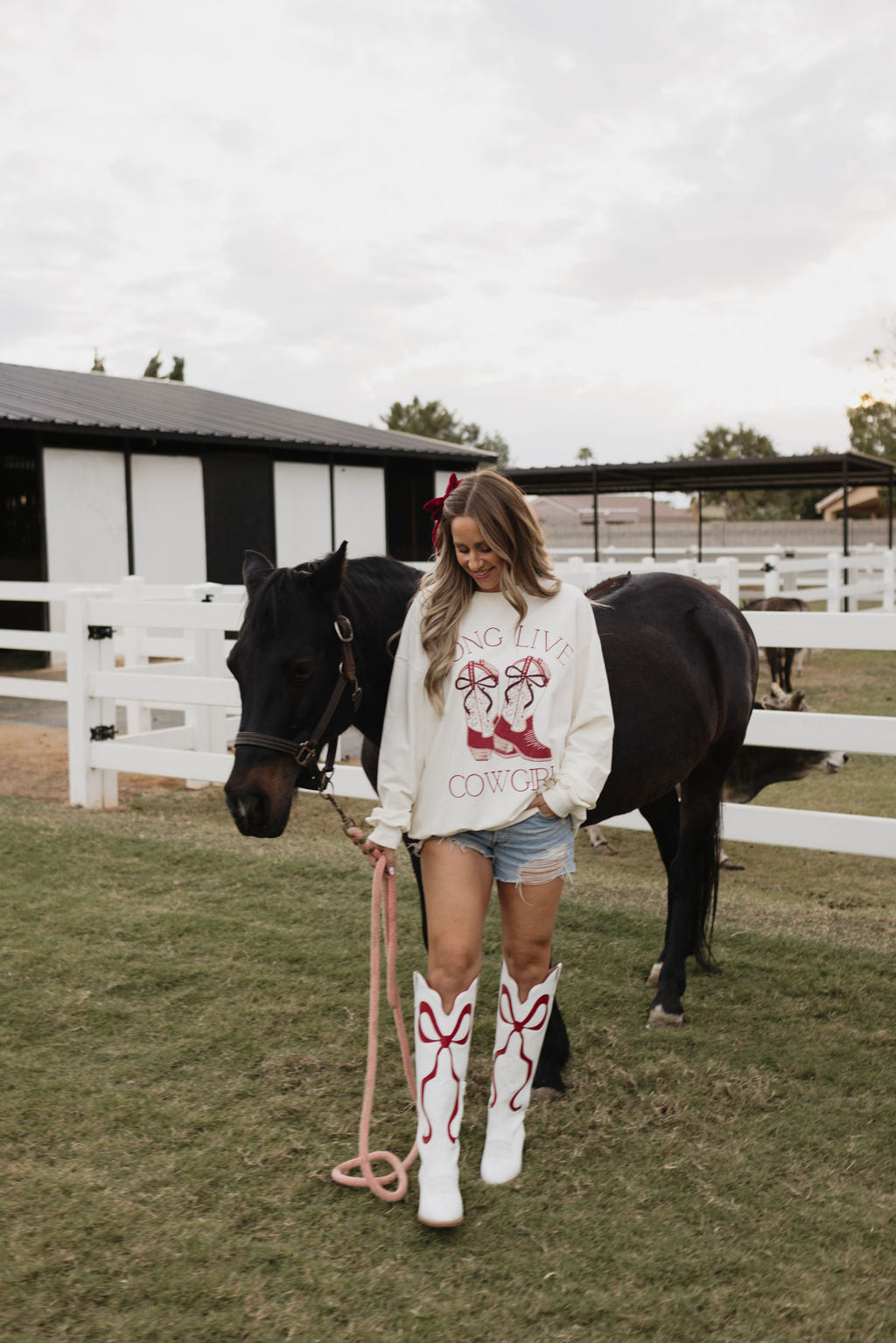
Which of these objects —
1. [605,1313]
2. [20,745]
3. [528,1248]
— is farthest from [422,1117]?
[20,745]

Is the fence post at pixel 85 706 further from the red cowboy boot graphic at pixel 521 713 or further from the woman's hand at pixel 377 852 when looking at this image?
the red cowboy boot graphic at pixel 521 713

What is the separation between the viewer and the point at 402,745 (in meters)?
2.45

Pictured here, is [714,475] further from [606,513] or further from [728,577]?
[606,513]

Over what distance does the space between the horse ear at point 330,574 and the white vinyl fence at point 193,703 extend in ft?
7.28

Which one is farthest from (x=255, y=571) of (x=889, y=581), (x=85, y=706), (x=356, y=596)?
(x=889, y=581)

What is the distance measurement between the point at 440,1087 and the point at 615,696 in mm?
1265

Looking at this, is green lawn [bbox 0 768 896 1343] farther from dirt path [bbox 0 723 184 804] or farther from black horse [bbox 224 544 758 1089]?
dirt path [bbox 0 723 184 804]

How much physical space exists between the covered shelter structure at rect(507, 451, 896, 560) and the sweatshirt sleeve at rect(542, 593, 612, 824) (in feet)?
45.7

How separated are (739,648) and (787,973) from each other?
121 cm

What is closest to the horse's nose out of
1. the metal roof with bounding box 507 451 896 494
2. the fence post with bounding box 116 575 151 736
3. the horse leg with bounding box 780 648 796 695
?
the fence post with bounding box 116 575 151 736

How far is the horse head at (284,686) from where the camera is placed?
8.12ft

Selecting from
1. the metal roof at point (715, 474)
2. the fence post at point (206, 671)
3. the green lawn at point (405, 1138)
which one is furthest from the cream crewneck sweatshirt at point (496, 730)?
the metal roof at point (715, 474)

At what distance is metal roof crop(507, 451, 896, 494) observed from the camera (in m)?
17.0

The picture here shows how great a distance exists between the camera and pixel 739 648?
3893 mm
